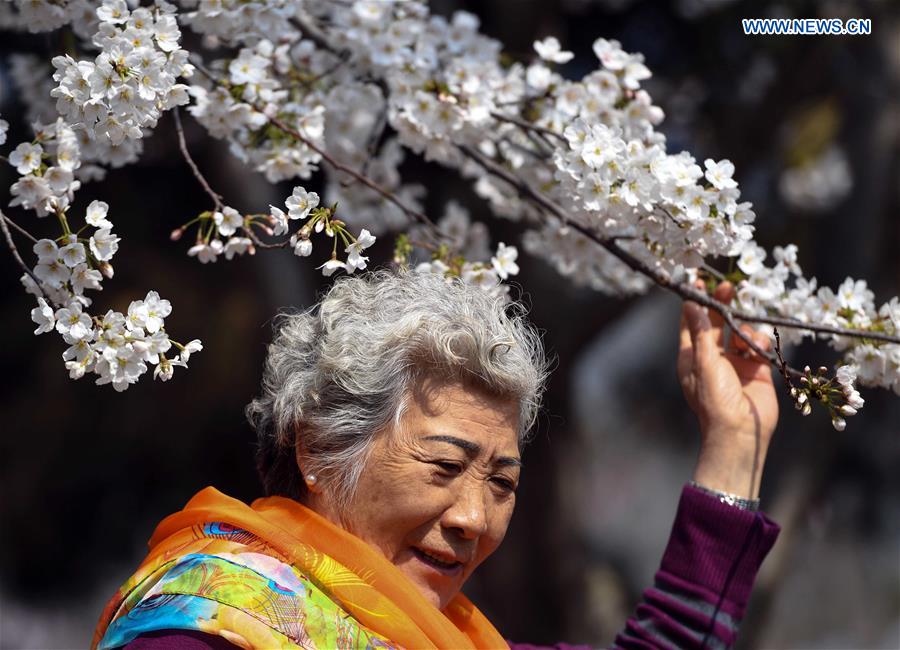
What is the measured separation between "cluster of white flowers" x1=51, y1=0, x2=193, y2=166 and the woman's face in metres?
0.81

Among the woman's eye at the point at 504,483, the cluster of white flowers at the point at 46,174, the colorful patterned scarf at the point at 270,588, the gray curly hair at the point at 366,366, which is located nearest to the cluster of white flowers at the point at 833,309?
the gray curly hair at the point at 366,366

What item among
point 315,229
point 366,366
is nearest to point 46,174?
point 315,229

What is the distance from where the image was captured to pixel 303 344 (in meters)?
2.34

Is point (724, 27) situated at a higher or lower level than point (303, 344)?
higher

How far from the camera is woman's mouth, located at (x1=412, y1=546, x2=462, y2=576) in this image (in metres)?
2.21

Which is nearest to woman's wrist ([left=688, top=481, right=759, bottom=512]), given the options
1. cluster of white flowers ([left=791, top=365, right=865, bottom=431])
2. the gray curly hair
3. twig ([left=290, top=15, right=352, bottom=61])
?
cluster of white flowers ([left=791, top=365, right=865, bottom=431])

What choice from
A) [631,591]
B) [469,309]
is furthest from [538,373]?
[631,591]

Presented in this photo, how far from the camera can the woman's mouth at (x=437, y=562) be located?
2207 millimetres

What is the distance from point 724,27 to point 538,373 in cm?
471

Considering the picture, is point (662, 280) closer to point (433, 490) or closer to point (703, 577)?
point (703, 577)

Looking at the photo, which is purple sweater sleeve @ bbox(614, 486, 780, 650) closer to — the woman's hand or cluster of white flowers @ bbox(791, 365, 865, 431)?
the woman's hand

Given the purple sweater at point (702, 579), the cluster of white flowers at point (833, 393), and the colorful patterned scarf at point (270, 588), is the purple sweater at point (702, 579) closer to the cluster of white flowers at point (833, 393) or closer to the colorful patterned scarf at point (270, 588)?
the cluster of white flowers at point (833, 393)

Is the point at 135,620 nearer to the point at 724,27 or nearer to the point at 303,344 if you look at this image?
the point at 303,344

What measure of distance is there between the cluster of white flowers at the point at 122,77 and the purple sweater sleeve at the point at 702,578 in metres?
1.50
